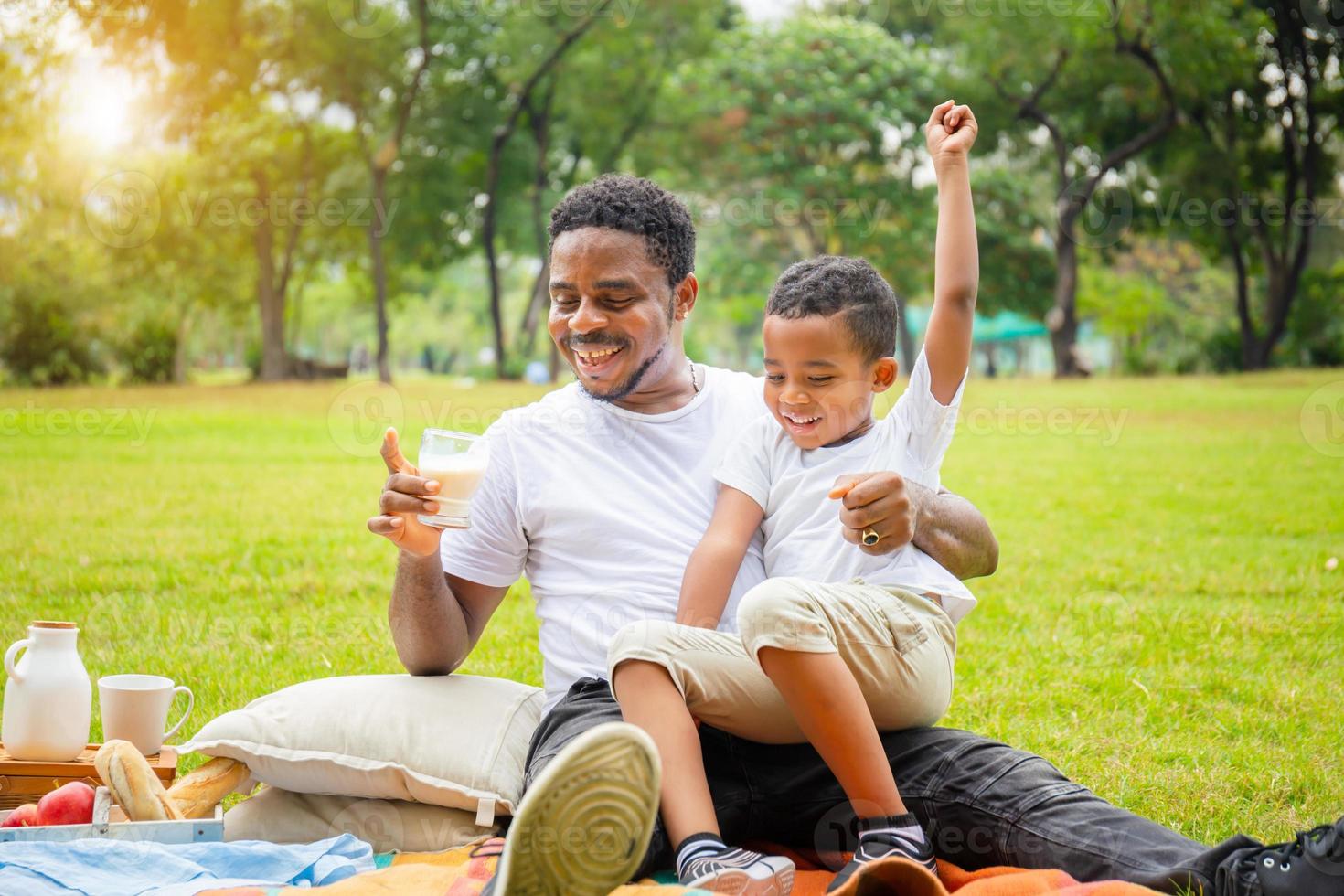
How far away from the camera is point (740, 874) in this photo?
2559 millimetres

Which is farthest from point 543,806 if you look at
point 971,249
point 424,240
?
point 424,240

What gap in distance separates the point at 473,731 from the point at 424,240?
28.9m

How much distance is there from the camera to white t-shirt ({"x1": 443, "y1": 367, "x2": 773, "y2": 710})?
3344 millimetres

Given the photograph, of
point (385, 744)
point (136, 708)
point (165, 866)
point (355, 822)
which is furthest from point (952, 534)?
point (136, 708)

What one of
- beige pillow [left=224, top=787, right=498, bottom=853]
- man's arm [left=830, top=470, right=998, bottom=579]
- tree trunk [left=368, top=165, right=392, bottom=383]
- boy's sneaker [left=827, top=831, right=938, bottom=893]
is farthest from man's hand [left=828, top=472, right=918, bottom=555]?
tree trunk [left=368, top=165, right=392, bottom=383]

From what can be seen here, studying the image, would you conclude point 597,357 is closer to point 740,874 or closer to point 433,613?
point 433,613

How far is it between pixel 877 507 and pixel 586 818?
3.51 feet

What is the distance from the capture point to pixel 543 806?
2.18m

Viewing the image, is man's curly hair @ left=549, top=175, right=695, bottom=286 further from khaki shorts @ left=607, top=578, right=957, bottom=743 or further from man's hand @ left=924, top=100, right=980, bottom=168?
khaki shorts @ left=607, top=578, right=957, bottom=743

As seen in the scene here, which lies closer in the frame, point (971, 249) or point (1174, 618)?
point (971, 249)

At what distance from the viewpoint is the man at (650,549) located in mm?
2861

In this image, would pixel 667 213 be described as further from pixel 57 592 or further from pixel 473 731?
pixel 57 592

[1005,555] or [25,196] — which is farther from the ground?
[25,196]

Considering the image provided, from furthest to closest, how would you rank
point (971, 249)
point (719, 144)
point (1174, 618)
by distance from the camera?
point (719, 144), point (1174, 618), point (971, 249)
